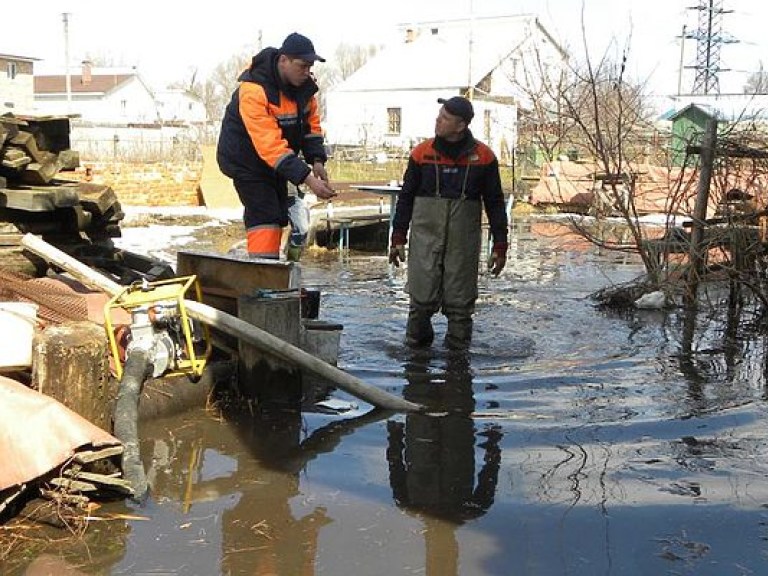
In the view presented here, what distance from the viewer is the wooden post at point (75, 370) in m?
4.11

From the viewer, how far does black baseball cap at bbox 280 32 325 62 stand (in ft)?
18.7

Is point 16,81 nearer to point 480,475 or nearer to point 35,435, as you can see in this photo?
point 35,435

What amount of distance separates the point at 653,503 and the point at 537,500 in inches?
19.5

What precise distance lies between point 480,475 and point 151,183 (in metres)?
20.9

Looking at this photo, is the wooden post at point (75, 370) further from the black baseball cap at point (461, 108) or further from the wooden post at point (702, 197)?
the wooden post at point (702, 197)

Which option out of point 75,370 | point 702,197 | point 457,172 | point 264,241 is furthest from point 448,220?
point 75,370

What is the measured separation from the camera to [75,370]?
4.14 m

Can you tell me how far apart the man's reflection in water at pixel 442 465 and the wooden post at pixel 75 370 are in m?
1.39

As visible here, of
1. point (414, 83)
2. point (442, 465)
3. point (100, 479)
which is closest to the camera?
point (100, 479)

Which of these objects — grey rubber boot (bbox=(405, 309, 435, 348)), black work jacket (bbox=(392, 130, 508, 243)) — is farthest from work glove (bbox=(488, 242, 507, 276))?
grey rubber boot (bbox=(405, 309, 435, 348))

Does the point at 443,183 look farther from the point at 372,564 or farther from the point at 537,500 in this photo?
the point at 372,564

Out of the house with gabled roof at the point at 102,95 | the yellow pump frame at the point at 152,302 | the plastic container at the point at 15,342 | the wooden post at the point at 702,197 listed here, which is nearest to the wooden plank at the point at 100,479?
the plastic container at the point at 15,342

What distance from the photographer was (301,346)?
582 cm

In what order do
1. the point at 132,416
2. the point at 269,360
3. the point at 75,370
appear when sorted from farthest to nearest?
the point at 269,360, the point at 132,416, the point at 75,370
